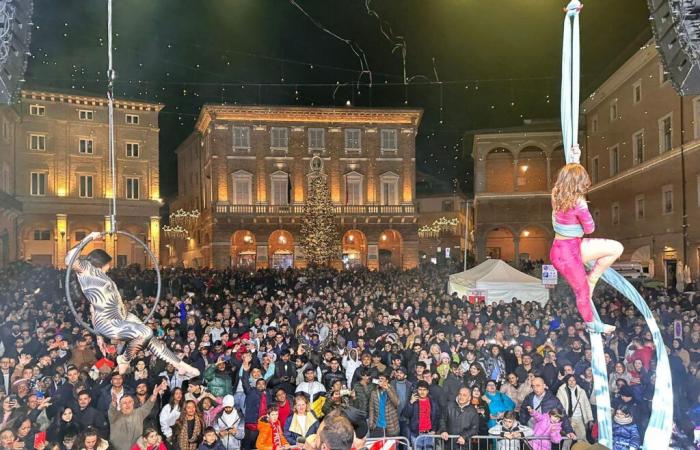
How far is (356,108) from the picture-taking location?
48.5 meters

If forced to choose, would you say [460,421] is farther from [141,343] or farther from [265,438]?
[141,343]

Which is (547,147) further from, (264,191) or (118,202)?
(118,202)

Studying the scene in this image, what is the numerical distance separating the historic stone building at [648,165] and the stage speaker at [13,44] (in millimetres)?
23899

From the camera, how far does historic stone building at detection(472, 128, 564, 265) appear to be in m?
43.0

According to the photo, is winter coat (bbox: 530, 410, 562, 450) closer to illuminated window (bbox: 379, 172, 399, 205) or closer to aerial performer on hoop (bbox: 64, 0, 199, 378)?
aerial performer on hoop (bbox: 64, 0, 199, 378)

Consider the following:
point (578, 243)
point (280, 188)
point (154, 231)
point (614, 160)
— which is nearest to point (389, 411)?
point (578, 243)

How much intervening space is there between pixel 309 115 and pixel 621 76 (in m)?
23.9

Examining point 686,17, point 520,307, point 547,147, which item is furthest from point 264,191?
point 686,17

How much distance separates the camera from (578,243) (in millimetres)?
6145

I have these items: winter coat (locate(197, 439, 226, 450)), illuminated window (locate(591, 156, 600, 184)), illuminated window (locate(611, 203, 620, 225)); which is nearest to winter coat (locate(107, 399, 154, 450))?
winter coat (locate(197, 439, 226, 450))

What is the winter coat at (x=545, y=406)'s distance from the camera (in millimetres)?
8141

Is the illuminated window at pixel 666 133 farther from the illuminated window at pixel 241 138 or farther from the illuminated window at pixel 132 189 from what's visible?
the illuminated window at pixel 132 189

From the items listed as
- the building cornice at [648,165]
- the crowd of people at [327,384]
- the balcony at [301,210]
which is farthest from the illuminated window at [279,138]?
the crowd of people at [327,384]

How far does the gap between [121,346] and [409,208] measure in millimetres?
39068
